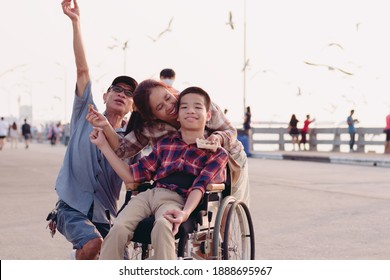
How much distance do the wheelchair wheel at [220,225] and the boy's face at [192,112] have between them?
494 millimetres

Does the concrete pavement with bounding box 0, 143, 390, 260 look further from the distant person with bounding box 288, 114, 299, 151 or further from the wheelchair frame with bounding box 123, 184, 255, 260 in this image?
the distant person with bounding box 288, 114, 299, 151

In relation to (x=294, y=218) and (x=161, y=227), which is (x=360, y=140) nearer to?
(x=294, y=218)

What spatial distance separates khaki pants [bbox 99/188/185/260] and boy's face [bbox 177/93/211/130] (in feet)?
1.28

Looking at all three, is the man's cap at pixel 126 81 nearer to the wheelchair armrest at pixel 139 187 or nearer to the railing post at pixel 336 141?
the wheelchair armrest at pixel 139 187

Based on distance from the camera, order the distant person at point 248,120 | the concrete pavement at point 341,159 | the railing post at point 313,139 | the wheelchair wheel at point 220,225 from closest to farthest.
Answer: the wheelchair wheel at point 220,225, the concrete pavement at point 341,159, the distant person at point 248,120, the railing post at point 313,139

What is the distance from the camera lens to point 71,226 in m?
5.09

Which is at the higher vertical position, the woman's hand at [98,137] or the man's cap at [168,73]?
the man's cap at [168,73]

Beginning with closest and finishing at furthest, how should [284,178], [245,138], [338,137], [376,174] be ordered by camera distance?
[284,178], [376,174], [245,138], [338,137]

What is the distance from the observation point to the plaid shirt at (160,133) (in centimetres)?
513

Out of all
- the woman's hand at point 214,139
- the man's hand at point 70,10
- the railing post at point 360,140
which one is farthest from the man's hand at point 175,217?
the railing post at point 360,140

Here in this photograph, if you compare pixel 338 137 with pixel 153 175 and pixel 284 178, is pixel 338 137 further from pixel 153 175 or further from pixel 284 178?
pixel 153 175

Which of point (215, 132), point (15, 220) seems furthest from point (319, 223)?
point (215, 132)
